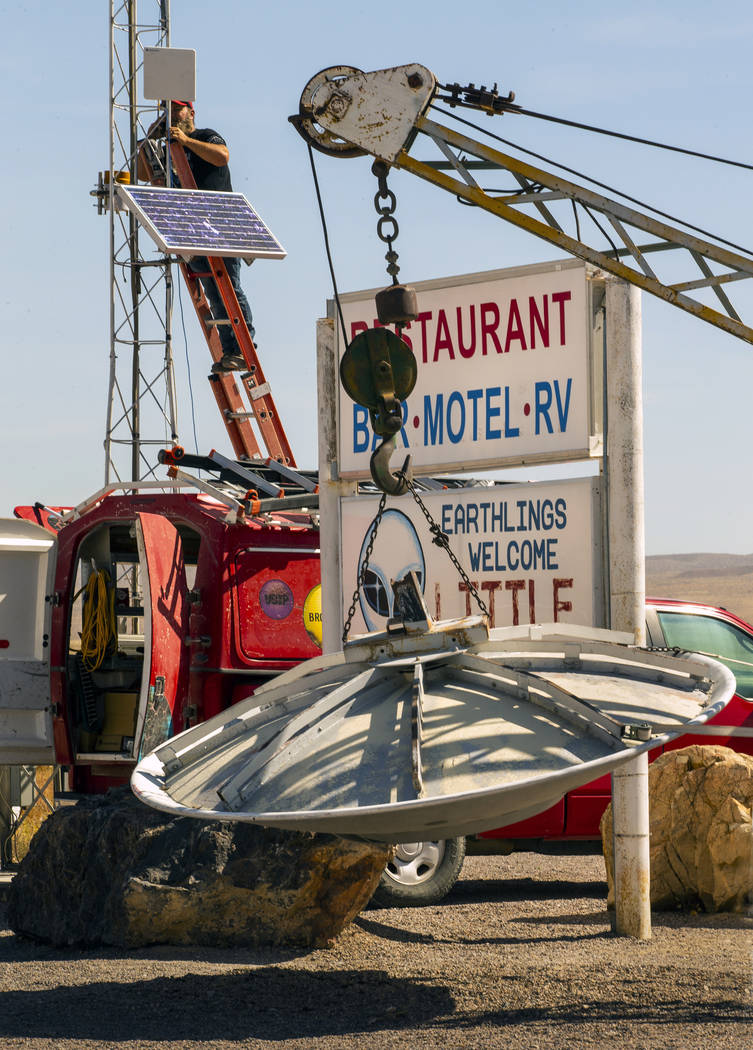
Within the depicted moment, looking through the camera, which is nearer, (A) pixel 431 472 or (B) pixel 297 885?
(B) pixel 297 885

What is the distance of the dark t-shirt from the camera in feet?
64.2

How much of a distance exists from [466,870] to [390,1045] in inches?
233

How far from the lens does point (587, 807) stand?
34.3 ft

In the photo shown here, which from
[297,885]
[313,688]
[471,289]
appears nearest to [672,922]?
[297,885]

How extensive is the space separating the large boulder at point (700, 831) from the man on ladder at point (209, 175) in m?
10.00

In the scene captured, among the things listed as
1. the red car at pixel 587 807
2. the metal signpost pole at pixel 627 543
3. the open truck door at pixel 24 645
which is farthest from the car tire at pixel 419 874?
the open truck door at pixel 24 645

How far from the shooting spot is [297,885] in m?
8.66

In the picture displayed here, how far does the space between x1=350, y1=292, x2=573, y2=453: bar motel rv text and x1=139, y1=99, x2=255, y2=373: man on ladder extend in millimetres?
8913

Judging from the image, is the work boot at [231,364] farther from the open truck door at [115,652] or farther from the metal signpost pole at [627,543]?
the metal signpost pole at [627,543]

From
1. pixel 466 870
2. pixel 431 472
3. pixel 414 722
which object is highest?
pixel 431 472

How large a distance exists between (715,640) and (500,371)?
306cm

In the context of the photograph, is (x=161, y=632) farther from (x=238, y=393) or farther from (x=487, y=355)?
(x=238, y=393)

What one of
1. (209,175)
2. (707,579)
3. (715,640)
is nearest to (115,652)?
(715,640)

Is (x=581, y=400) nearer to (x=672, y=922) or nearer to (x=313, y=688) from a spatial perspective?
(x=313, y=688)
